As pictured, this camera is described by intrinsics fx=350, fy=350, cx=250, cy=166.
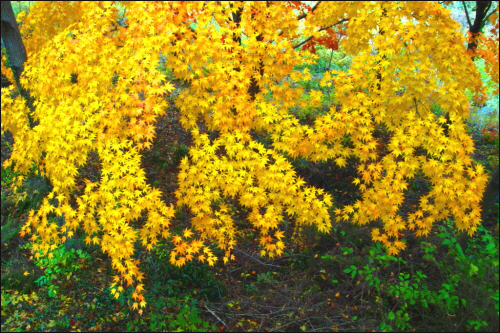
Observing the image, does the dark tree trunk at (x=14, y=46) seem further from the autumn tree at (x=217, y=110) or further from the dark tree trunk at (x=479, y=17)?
the dark tree trunk at (x=479, y=17)

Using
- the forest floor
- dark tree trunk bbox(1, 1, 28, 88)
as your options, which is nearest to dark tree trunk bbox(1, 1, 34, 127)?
dark tree trunk bbox(1, 1, 28, 88)

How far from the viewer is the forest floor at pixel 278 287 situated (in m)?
6.03

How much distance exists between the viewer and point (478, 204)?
6.98 m

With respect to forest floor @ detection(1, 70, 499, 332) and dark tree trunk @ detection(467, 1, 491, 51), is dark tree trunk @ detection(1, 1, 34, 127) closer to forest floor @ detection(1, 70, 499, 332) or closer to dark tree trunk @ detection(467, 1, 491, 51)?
forest floor @ detection(1, 70, 499, 332)

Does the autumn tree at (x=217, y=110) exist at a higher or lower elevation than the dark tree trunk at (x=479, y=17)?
lower

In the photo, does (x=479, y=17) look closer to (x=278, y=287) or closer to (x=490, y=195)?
(x=490, y=195)

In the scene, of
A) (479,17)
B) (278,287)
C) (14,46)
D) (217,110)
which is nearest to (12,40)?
(14,46)

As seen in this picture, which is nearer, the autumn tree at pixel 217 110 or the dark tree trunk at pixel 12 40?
the autumn tree at pixel 217 110

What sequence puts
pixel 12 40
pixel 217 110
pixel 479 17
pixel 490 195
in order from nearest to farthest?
pixel 217 110 < pixel 490 195 < pixel 12 40 < pixel 479 17

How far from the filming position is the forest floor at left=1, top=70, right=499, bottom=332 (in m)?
6.03

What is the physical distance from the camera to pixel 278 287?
283 inches

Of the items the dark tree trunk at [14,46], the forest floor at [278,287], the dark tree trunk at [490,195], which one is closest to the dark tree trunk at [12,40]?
the dark tree trunk at [14,46]

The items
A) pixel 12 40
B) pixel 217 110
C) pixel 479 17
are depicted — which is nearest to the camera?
pixel 217 110

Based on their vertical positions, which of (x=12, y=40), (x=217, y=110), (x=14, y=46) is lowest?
(x=217, y=110)
